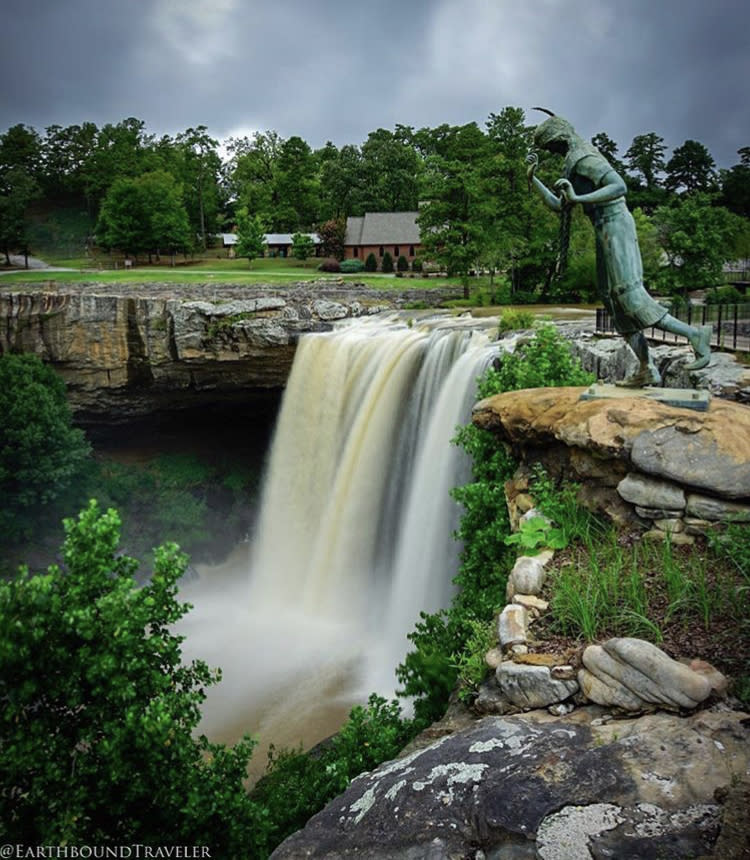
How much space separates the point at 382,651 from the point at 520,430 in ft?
24.1

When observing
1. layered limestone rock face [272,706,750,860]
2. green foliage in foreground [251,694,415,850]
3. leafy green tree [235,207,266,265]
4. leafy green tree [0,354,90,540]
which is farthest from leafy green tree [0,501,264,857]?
leafy green tree [235,207,266,265]

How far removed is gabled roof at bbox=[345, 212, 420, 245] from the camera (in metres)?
49.2

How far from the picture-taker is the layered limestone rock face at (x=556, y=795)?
3.37 m

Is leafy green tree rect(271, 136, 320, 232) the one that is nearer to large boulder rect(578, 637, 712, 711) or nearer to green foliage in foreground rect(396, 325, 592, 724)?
green foliage in foreground rect(396, 325, 592, 724)

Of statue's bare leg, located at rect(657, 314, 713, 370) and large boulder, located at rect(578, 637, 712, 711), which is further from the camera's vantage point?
statue's bare leg, located at rect(657, 314, 713, 370)

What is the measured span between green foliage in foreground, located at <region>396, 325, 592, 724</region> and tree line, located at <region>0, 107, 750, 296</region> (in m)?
15.2

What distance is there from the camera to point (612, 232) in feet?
25.7

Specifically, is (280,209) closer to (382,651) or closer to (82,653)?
(382,651)

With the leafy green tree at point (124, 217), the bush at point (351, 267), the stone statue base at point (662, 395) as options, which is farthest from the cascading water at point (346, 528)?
the leafy green tree at point (124, 217)

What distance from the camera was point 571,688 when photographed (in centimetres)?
490

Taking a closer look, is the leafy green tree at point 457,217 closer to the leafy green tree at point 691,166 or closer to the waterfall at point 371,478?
the waterfall at point 371,478

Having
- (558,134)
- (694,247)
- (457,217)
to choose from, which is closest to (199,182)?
(457,217)

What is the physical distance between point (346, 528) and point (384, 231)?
123 feet

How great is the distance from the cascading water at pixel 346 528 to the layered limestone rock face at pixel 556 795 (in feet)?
26.4
